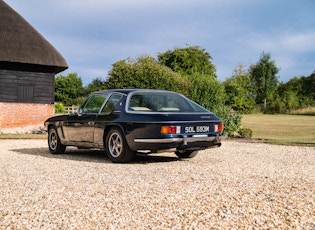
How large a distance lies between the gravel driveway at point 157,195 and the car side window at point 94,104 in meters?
1.28

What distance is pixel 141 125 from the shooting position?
8.12 meters

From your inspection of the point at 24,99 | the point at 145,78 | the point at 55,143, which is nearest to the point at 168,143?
the point at 55,143

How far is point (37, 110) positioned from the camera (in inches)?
982

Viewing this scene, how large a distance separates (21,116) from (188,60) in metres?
48.8

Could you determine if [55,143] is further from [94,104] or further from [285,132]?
[285,132]

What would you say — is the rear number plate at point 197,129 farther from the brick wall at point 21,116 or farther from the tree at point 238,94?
the tree at point 238,94

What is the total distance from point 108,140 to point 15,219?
14.7ft

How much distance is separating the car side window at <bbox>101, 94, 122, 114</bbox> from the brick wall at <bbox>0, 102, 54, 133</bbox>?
52.6 feet

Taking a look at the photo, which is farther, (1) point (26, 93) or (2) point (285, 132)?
(1) point (26, 93)

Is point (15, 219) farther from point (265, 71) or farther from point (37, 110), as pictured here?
point (265, 71)

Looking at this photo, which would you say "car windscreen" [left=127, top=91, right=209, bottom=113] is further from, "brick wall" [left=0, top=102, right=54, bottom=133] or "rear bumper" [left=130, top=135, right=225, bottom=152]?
"brick wall" [left=0, top=102, right=54, bottom=133]

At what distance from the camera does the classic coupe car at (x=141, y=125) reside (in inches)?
318

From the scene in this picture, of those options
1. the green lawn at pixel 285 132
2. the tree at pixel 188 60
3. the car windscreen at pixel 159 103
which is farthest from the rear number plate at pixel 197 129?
the tree at pixel 188 60

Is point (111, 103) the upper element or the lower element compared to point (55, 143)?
upper
